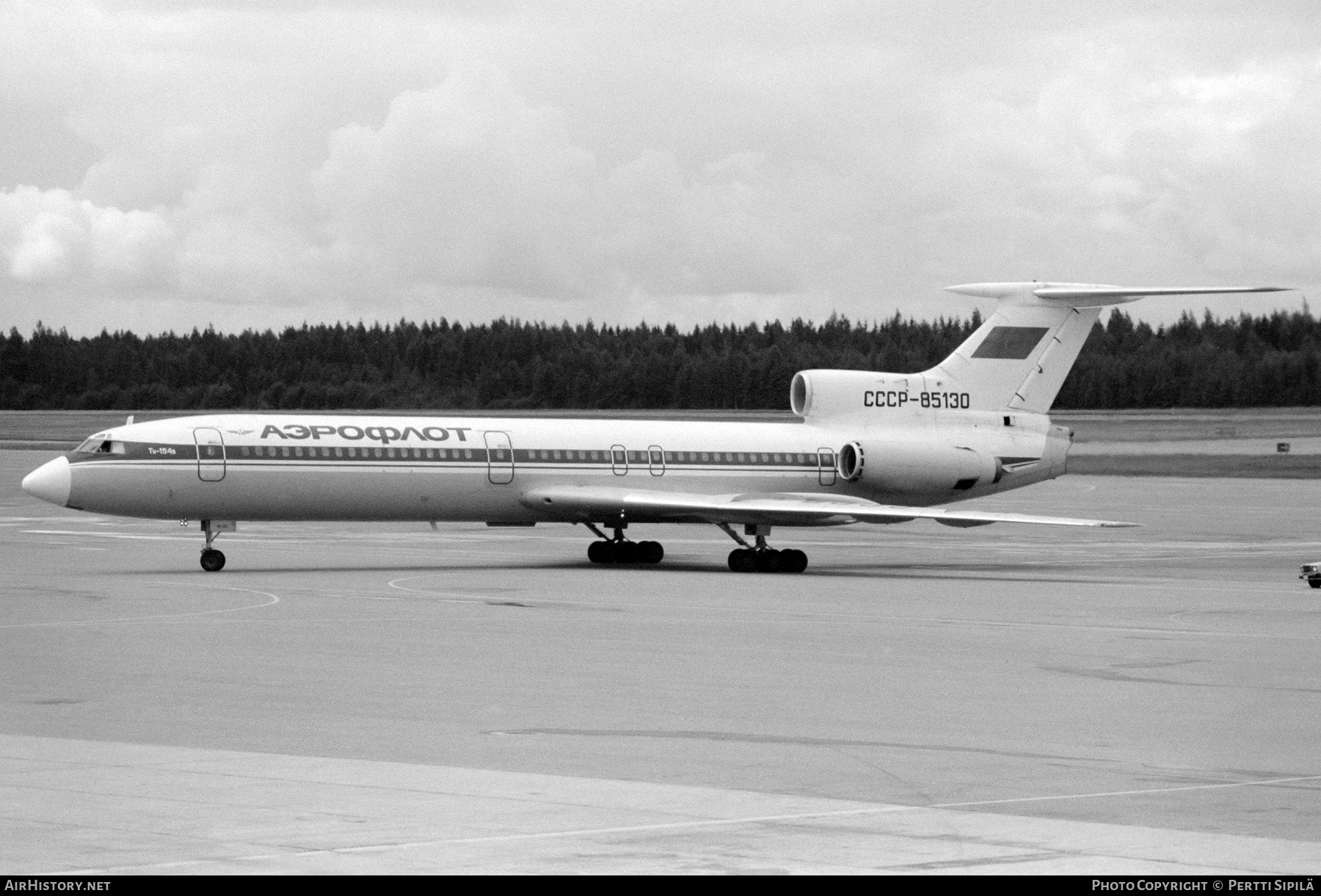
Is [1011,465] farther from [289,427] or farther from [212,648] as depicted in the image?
[212,648]

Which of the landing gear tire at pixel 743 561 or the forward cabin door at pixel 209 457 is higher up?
the forward cabin door at pixel 209 457

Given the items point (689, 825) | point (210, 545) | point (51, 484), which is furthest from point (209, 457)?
point (689, 825)

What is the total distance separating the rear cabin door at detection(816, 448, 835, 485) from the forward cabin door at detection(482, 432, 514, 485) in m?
7.44

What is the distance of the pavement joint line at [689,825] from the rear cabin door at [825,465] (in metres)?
29.2

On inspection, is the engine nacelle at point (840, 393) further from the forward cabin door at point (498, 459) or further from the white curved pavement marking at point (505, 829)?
the white curved pavement marking at point (505, 829)

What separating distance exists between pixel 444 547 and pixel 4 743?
105 ft

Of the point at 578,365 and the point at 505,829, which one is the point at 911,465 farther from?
→ the point at 578,365

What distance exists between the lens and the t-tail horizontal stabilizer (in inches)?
1718

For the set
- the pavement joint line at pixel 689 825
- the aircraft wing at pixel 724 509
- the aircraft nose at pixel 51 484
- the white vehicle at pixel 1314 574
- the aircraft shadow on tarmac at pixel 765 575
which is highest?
the aircraft nose at pixel 51 484

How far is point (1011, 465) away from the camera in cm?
4328

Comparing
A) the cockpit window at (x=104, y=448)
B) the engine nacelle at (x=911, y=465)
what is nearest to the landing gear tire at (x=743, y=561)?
the engine nacelle at (x=911, y=465)

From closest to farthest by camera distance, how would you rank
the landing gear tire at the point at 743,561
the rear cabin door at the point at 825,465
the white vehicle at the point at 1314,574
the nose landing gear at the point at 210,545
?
1. the white vehicle at the point at 1314,574
2. the nose landing gear at the point at 210,545
3. the landing gear tire at the point at 743,561
4. the rear cabin door at the point at 825,465

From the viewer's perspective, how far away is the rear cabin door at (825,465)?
42.8m

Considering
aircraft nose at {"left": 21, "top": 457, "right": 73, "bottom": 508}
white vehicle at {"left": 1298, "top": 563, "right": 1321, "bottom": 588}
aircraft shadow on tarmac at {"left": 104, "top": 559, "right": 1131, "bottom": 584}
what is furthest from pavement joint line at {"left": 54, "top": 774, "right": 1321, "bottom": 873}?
aircraft nose at {"left": 21, "top": 457, "right": 73, "bottom": 508}
